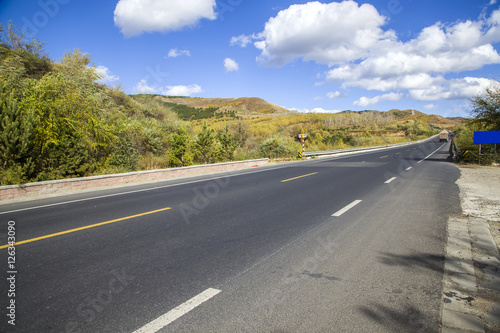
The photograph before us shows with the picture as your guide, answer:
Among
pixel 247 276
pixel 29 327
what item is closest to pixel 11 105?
pixel 29 327

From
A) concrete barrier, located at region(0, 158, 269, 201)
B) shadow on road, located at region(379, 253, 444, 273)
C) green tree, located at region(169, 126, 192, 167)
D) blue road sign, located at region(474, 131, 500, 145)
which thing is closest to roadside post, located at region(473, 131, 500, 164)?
blue road sign, located at region(474, 131, 500, 145)

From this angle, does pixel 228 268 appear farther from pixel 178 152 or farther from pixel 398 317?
pixel 178 152

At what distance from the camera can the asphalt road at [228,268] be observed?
2.66 metres

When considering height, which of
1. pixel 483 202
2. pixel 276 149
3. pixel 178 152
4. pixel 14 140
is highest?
pixel 14 140

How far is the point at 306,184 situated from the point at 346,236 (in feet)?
19.5

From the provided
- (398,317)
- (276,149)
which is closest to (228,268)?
(398,317)

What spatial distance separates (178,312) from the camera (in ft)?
8.98

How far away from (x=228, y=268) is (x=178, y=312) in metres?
1.05

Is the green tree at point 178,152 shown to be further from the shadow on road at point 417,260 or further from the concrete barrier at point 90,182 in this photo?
the shadow on road at point 417,260

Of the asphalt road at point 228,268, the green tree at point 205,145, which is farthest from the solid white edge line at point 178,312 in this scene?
the green tree at point 205,145

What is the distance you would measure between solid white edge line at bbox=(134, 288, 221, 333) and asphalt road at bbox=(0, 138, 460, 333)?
0.6 inches

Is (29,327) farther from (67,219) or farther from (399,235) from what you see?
(399,235)

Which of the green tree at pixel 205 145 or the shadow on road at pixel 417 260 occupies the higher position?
the green tree at pixel 205 145

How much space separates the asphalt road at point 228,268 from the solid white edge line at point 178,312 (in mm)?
15
